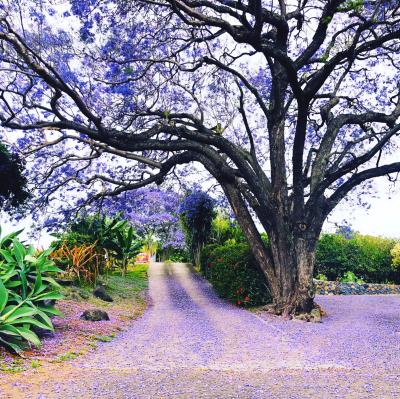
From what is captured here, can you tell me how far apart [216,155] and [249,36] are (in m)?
3.23

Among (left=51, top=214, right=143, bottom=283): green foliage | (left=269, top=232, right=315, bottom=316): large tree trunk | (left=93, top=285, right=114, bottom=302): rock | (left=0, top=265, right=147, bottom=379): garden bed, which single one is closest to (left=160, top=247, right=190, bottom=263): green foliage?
(left=51, top=214, right=143, bottom=283): green foliage

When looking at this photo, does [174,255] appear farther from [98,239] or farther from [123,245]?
[98,239]

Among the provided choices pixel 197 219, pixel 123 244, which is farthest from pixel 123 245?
pixel 197 219

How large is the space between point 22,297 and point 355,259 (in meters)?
13.4

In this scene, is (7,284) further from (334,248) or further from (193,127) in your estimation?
(334,248)

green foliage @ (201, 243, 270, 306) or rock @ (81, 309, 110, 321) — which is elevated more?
green foliage @ (201, 243, 270, 306)

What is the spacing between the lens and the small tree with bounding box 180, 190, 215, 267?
57.5 feet

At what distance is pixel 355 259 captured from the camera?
17812 mm

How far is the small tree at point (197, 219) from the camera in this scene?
1753cm

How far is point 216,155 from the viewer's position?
11.4 meters

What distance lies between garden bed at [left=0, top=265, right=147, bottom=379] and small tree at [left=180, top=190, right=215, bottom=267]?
4.36m

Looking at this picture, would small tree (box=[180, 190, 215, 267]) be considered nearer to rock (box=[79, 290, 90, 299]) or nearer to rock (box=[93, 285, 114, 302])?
rock (box=[93, 285, 114, 302])

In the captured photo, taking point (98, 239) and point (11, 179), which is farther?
point (98, 239)

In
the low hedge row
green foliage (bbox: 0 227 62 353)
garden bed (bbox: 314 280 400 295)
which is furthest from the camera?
the low hedge row
